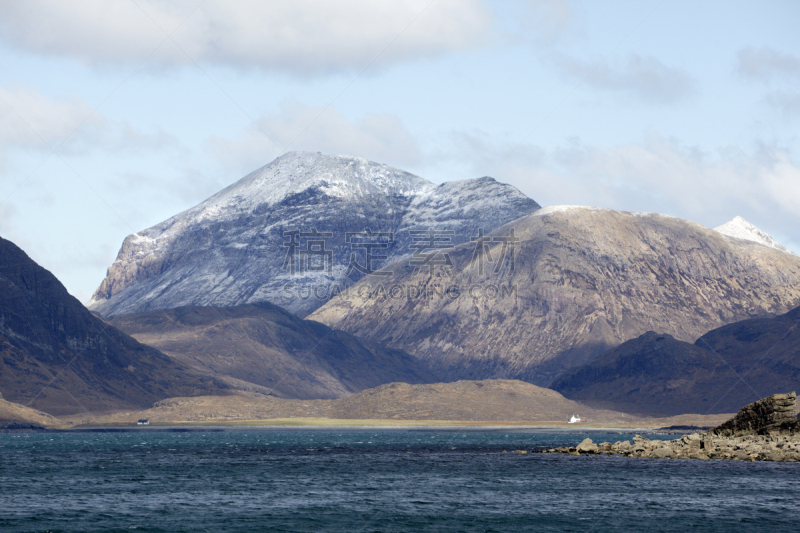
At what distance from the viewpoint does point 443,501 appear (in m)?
80.7

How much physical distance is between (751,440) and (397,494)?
209ft

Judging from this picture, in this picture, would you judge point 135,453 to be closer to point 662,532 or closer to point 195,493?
point 195,493

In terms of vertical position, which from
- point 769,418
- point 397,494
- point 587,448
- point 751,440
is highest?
point 769,418

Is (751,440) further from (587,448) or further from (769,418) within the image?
(587,448)

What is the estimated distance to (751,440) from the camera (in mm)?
125438

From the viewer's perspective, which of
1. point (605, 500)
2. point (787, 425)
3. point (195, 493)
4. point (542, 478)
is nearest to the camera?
point (605, 500)

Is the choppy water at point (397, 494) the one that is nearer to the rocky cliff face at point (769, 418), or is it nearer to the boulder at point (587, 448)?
the boulder at point (587, 448)

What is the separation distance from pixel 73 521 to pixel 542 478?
5205 centimetres

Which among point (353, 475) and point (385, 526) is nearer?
point (385, 526)

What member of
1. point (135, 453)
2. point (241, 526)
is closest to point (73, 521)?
point (241, 526)

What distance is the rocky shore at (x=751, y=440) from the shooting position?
11844 cm

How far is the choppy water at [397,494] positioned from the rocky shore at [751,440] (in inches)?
242

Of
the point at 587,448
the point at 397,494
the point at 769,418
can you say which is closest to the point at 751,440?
the point at 769,418

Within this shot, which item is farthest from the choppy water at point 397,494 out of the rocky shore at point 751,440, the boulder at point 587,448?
the boulder at point 587,448
